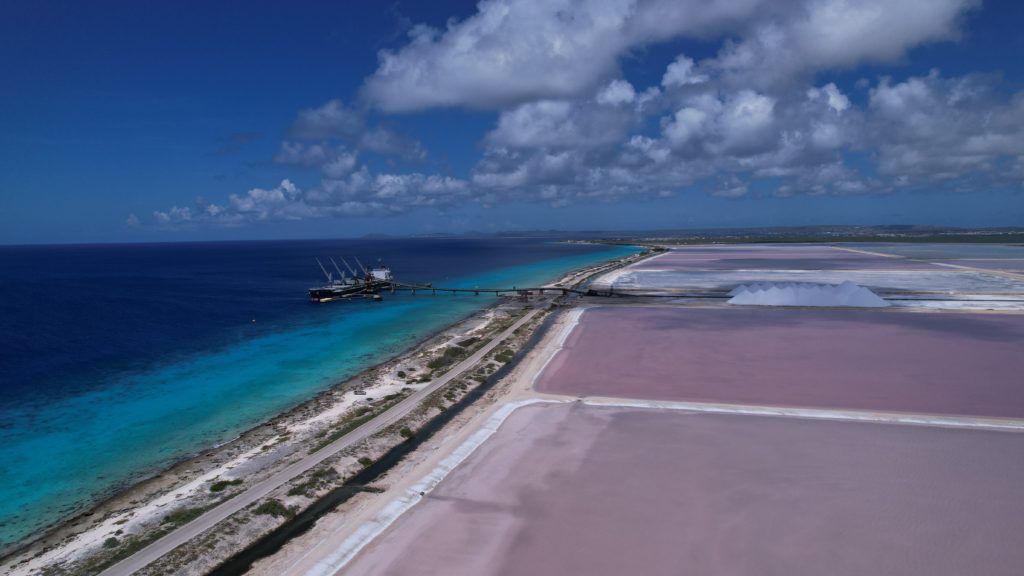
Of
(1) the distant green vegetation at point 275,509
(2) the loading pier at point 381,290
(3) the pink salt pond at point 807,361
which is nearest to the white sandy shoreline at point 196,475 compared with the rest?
(1) the distant green vegetation at point 275,509

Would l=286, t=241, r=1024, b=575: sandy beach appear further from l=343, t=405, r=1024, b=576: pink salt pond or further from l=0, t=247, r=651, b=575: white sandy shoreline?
l=0, t=247, r=651, b=575: white sandy shoreline

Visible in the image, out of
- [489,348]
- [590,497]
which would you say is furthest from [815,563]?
[489,348]

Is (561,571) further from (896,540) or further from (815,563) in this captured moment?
(896,540)

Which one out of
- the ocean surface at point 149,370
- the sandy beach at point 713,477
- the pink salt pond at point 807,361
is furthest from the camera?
the pink salt pond at point 807,361

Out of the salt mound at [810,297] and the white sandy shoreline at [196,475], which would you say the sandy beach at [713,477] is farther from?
the salt mound at [810,297]

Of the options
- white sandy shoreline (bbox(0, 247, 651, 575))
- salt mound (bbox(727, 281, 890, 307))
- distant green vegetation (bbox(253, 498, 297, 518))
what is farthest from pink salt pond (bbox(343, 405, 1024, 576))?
salt mound (bbox(727, 281, 890, 307))

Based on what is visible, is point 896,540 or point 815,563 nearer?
point 815,563

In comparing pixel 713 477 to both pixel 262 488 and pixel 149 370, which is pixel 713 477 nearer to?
pixel 262 488
